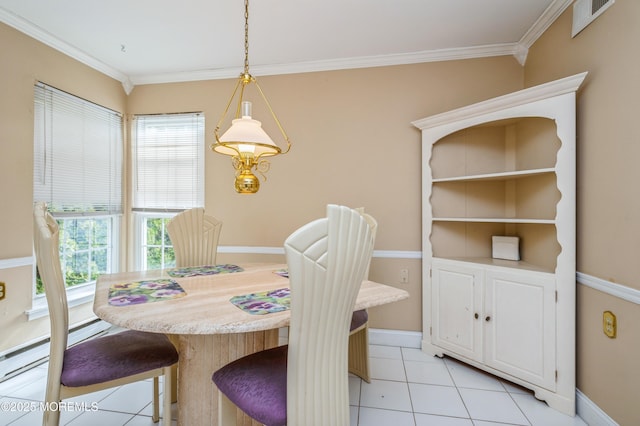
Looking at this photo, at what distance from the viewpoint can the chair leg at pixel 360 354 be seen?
2.14 metres

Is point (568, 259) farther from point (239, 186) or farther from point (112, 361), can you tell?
point (112, 361)

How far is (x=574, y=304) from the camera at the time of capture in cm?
182

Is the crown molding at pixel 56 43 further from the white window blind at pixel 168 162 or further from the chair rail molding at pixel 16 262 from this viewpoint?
the chair rail molding at pixel 16 262

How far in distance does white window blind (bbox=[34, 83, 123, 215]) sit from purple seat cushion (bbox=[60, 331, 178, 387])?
5.56ft

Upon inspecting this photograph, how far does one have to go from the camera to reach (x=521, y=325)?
200cm

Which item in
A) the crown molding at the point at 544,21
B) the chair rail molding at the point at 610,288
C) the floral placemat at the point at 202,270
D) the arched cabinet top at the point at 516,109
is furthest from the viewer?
the crown molding at the point at 544,21

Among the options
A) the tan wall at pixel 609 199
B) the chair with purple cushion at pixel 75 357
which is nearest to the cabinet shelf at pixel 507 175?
the tan wall at pixel 609 199

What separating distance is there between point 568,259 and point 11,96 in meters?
4.00

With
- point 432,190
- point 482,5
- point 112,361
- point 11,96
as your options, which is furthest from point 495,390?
point 11,96

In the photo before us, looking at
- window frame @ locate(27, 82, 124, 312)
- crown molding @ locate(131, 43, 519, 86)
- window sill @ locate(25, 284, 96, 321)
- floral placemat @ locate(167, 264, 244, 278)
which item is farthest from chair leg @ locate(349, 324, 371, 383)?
window frame @ locate(27, 82, 124, 312)

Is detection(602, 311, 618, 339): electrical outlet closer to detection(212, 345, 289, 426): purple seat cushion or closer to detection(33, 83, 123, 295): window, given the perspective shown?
detection(212, 345, 289, 426): purple seat cushion

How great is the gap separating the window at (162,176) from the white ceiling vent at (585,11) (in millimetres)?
3143

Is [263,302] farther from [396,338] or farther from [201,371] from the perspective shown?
[396,338]

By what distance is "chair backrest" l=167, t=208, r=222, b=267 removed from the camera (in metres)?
2.31
